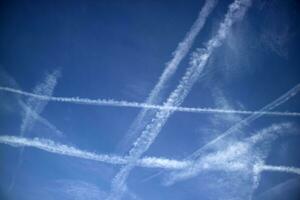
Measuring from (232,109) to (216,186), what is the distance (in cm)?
48

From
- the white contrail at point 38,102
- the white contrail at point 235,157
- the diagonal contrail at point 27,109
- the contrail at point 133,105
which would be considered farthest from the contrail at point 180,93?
the white contrail at point 38,102

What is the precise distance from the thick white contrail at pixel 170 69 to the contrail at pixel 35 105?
18.3 inches

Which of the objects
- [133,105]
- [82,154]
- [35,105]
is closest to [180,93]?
[133,105]

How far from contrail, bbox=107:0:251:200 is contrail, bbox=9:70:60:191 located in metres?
0.53

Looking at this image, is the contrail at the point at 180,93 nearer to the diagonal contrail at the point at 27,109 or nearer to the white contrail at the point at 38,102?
the diagonal contrail at the point at 27,109

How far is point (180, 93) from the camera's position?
1.51 metres

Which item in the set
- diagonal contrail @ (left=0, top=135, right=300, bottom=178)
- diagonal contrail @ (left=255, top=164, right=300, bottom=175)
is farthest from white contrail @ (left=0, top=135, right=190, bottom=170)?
diagonal contrail @ (left=255, top=164, right=300, bottom=175)

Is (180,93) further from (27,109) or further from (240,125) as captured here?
(27,109)

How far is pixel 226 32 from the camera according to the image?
1.37 m

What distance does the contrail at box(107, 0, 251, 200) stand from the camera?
133 centimetres

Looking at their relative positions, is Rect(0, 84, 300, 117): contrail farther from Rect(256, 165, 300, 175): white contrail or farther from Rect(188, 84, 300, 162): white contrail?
Rect(256, 165, 300, 175): white contrail

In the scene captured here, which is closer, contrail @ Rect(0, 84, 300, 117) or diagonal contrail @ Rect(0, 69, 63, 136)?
contrail @ Rect(0, 84, 300, 117)

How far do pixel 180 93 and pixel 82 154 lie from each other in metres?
0.66

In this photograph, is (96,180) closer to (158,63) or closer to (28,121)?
(28,121)
